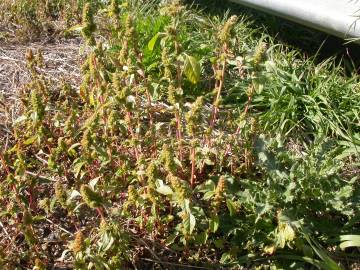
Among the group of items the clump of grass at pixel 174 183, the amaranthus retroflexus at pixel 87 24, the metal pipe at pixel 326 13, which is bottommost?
the clump of grass at pixel 174 183

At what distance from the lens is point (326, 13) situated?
10.4ft

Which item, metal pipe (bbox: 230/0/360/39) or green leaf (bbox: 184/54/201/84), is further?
metal pipe (bbox: 230/0/360/39)

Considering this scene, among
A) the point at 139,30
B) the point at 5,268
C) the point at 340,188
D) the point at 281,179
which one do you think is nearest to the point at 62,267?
the point at 5,268

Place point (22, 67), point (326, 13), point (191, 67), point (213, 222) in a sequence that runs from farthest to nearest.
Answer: point (22, 67), point (326, 13), point (191, 67), point (213, 222)

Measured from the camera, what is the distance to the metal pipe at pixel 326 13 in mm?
3105

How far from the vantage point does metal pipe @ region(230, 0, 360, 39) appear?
Answer: 3.11 metres

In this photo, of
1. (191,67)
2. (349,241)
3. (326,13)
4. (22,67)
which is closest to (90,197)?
(191,67)

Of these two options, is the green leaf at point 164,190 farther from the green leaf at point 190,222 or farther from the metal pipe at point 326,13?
the metal pipe at point 326,13

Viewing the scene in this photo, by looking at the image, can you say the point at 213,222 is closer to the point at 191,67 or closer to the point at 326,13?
the point at 191,67

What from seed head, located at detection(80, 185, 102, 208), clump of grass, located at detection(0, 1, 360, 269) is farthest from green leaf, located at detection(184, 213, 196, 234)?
Result: seed head, located at detection(80, 185, 102, 208)

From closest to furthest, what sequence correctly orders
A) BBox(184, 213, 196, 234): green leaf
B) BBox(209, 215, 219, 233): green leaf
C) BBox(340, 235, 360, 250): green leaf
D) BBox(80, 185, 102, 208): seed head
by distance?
1. BBox(80, 185, 102, 208): seed head
2. BBox(184, 213, 196, 234): green leaf
3. BBox(209, 215, 219, 233): green leaf
4. BBox(340, 235, 360, 250): green leaf

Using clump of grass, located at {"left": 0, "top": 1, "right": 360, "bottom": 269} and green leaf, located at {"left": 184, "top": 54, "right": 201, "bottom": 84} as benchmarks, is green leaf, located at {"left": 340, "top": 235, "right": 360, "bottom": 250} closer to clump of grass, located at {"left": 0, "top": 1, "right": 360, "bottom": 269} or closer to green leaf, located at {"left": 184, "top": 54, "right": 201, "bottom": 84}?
clump of grass, located at {"left": 0, "top": 1, "right": 360, "bottom": 269}

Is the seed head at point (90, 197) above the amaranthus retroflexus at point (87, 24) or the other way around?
the other way around

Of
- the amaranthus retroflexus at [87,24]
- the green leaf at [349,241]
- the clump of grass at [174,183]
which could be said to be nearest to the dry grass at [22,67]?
the clump of grass at [174,183]
